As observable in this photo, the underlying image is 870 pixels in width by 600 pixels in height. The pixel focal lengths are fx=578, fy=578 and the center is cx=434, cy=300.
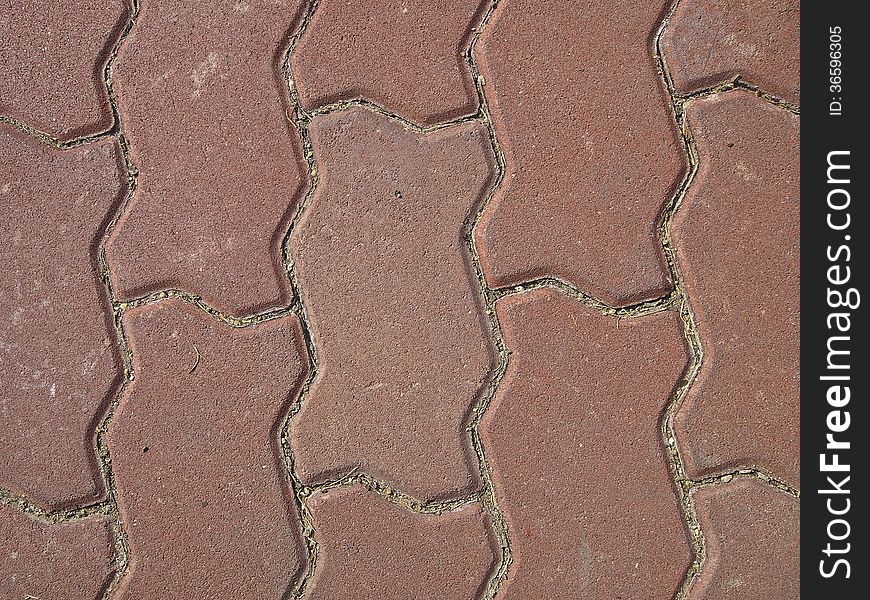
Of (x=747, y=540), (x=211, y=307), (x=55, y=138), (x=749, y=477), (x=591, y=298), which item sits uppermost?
(x=55, y=138)

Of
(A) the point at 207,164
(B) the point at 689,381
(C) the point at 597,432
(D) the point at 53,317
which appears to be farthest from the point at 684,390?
(D) the point at 53,317

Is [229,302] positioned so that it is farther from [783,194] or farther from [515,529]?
[783,194]

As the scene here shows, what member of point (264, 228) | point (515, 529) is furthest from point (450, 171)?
point (515, 529)

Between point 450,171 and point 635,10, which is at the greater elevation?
point 635,10

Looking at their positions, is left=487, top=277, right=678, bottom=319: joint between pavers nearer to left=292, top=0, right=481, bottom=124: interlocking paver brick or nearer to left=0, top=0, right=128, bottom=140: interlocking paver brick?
left=292, top=0, right=481, bottom=124: interlocking paver brick

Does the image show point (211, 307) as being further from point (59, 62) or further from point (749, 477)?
point (749, 477)
